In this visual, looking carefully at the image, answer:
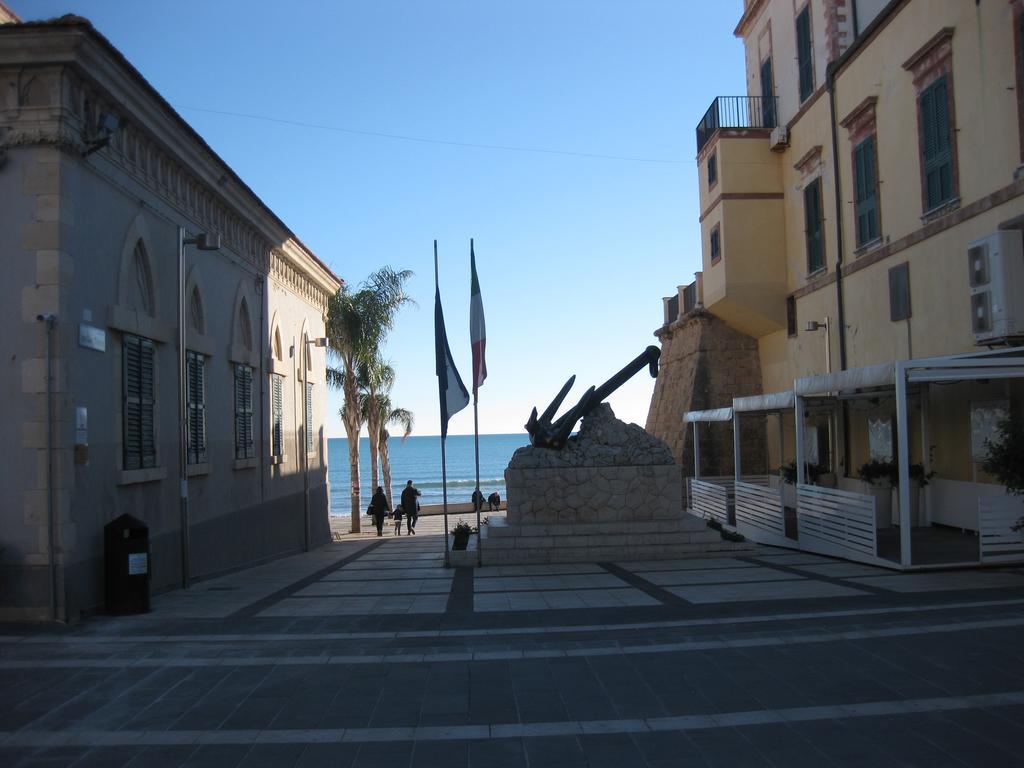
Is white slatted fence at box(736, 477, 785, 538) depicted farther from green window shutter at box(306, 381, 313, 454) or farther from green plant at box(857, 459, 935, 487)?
green window shutter at box(306, 381, 313, 454)

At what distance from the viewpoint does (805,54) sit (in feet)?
72.7

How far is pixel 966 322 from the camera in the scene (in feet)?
48.6

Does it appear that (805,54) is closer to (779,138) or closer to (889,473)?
(779,138)

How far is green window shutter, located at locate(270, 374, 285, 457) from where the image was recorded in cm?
1903

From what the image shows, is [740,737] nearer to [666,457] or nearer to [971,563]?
[971,563]

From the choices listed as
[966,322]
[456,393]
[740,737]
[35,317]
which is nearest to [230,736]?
[740,737]

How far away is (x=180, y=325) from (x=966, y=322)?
12118 mm

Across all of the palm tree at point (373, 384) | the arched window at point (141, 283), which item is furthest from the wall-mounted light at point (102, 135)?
the palm tree at point (373, 384)

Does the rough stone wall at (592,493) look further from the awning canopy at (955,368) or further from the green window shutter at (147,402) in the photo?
the green window shutter at (147,402)

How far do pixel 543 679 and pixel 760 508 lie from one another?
11.1 m

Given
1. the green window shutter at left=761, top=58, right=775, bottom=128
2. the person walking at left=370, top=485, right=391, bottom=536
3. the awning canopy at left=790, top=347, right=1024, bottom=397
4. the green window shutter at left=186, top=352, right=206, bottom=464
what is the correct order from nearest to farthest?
the awning canopy at left=790, top=347, right=1024, bottom=397 → the green window shutter at left=186, top=352, right=206, bottom=464 → the green window shutter at left=761, top=58, right=775, bottom=128 → the person walking at left=370, top=485, right=391, bottom=536

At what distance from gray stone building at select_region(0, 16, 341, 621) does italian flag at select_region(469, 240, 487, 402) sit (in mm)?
4293

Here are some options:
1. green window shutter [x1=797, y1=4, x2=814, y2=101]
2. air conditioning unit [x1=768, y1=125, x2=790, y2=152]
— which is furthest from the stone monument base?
air conditioning unit [x1=768, y1=125, x2=790, y2=152]

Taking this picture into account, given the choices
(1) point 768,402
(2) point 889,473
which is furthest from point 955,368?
(1) point 768,402
